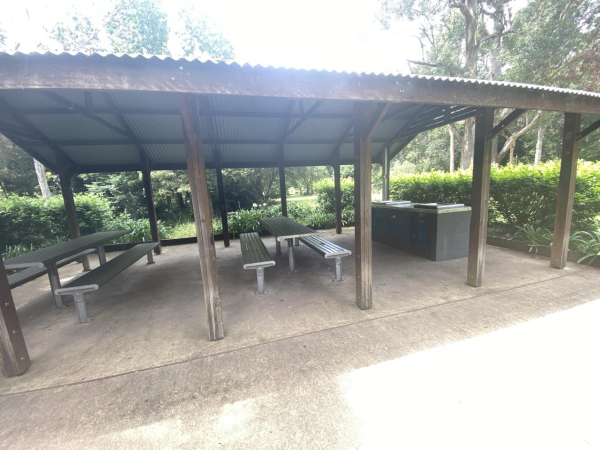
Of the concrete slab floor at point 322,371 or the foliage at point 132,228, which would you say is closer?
the concrete slab floor at point 322,371

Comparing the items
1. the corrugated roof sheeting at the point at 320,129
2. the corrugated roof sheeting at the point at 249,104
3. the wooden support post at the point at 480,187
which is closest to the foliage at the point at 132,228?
the corrugated roof sheeting at the point at 249,104

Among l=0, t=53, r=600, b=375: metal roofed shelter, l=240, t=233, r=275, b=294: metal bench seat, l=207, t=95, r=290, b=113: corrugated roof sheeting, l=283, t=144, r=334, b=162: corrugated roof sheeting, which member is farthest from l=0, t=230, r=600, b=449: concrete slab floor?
l=283, t=144, r=334, b=162: corrugated roof sheeting

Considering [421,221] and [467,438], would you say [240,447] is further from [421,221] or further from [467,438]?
[421,221]

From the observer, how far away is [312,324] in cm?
297

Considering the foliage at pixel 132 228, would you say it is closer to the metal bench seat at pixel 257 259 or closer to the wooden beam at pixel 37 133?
the wooden beam at pixel 37 133

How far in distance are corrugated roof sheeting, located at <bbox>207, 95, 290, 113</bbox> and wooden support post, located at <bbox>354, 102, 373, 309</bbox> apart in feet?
8.09

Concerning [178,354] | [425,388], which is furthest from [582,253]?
[178,354]

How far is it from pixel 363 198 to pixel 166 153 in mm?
5828

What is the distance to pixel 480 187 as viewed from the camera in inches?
137

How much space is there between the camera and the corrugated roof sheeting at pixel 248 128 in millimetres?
5559

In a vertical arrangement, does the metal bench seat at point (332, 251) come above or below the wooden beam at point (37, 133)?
below

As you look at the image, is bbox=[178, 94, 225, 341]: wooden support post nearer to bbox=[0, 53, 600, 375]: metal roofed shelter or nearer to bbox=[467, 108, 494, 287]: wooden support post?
bbox=[0, 53, 600, 375]: metal roofed shelter

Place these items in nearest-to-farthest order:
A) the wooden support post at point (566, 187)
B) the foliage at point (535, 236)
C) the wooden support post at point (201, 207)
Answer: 1. the wooden support post at point (201, 207)
2. the wooden support post at point (566, 187)
3. the foliage at point (535, 236)

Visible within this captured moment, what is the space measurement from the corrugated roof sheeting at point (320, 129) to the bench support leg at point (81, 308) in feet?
17.4
